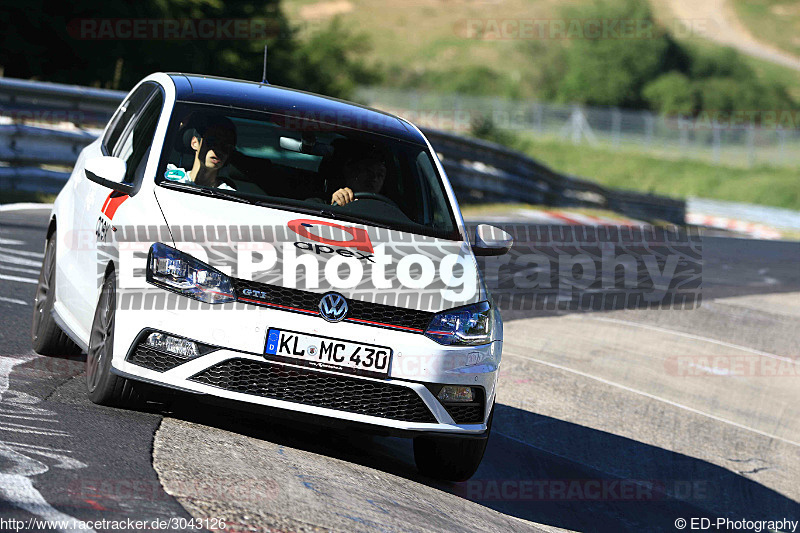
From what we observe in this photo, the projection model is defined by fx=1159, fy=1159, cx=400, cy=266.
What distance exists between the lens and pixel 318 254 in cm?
530

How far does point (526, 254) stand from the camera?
48.2 feet

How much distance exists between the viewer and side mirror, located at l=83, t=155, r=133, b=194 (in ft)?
18.5

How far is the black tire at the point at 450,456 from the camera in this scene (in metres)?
5.70

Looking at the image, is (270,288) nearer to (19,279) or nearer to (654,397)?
(19,279)

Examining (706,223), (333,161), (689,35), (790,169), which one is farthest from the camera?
(689,35)

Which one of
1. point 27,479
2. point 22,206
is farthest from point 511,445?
point 22,206

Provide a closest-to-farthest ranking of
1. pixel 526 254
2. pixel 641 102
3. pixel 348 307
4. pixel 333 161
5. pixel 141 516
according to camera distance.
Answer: pixel 141 516 → pixel 348 307 → pixel 333 161 → pixel 526 254 → pixel 641 102

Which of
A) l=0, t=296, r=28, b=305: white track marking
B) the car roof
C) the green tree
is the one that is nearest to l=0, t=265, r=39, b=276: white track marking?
l=0, t=296, r=28, b=305: white track marking

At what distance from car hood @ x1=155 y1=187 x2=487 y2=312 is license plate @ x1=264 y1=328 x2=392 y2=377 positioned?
0.22 metres

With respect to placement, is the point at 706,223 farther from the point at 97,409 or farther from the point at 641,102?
the point at 641,102

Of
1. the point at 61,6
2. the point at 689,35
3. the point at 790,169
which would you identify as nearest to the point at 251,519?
the point at 61,6

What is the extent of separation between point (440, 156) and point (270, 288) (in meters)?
14.0

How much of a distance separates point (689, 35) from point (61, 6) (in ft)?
293

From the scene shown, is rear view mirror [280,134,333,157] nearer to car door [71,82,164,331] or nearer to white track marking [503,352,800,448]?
car door [71,82,164,331]
